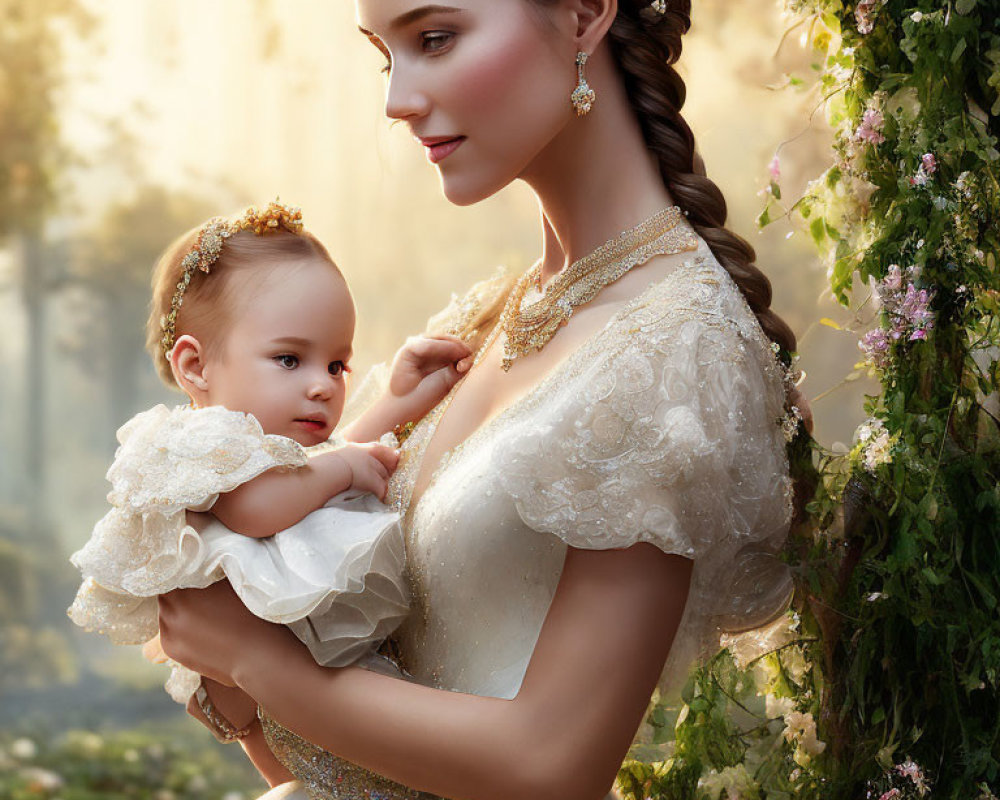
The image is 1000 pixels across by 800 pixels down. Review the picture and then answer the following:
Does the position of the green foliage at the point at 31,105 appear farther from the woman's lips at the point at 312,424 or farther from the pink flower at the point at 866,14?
the pink flower at the point at 866,14

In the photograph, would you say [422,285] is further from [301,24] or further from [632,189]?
[632,189]

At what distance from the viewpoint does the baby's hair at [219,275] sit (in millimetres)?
1748

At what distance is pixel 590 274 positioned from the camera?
1.66 metres

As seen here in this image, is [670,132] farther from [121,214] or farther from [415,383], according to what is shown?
[121,214]

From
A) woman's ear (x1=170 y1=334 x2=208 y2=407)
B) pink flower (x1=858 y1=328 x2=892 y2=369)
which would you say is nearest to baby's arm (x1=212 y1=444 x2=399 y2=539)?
woman's ear (x1=170 y1=334 x2=208 y2=407)

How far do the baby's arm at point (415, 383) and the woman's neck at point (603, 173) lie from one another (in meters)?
0.33

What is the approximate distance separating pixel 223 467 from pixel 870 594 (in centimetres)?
90

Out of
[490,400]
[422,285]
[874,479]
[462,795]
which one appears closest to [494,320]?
[490,400]

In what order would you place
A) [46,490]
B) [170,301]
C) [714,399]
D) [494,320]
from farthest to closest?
[46,490] → [494,320] → [170,301] → [714,399]


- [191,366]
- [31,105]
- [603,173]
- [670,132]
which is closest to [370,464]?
[191,366]

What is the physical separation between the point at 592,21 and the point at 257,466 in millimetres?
789

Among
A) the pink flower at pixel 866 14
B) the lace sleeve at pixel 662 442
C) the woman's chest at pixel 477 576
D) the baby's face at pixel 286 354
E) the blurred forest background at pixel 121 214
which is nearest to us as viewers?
the lace sleeve at pixel 662 442

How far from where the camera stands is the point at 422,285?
5.57 m

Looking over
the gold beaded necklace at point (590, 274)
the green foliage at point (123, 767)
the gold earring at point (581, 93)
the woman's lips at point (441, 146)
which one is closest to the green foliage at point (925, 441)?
the gold beaded necklace at point (590, 274)
